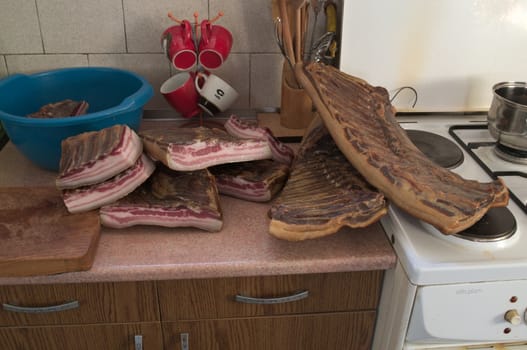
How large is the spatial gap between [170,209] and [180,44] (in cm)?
45

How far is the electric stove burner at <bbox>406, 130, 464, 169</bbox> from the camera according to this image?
1.10 meters

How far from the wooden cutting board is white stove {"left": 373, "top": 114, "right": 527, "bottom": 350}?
53 centimetres

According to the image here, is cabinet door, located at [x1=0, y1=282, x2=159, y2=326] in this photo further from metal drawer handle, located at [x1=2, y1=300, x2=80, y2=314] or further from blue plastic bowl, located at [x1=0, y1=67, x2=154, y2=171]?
blue plastic bowl, located at [x1=0, y1=67, x2=154, y2=171]

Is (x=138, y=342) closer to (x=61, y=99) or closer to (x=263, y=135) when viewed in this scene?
(x=263, y=135)

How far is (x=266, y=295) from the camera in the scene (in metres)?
0.95

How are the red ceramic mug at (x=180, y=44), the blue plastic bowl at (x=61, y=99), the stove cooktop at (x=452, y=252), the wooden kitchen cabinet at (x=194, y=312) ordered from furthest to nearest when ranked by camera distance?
the red ceramic mug at (x=180, y=44)
the blue plastic bowl at (x=61, y=99)
the wooden kitchen cabinet at (x=194, y=312)
the stove cooktop at (x=452, y=252)

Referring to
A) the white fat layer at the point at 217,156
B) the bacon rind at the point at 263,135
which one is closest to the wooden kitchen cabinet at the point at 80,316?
the white fat layer at the point at 217,156

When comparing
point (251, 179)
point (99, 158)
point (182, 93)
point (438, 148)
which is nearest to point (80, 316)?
point (99, 158)

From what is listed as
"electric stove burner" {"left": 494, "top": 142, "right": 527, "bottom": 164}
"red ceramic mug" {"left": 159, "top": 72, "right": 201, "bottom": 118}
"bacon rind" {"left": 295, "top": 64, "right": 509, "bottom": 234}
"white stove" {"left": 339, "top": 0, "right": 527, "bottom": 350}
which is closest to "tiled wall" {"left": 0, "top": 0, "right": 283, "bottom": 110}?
"red ceramic mug" {"left": 159, "top": 72, "right": 201, "bottom": 118}

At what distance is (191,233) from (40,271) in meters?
0.26

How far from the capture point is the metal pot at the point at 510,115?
1070 millimetres

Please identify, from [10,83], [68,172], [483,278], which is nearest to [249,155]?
[68,172]

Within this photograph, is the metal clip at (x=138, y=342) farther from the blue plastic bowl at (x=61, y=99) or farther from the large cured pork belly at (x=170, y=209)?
the blue plastic bowl at (x=61, y=99)

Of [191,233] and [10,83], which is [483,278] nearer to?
[191,233]
